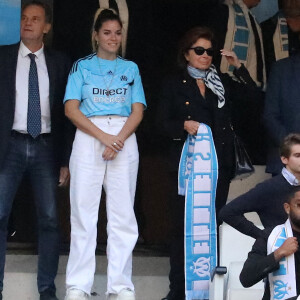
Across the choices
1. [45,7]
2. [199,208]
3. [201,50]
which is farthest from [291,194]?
[45,7]

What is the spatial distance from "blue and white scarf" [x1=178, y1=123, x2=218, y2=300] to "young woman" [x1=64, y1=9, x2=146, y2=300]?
1.19 feet

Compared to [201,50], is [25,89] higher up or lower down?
lower down

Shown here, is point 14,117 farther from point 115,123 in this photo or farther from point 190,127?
point 190,127

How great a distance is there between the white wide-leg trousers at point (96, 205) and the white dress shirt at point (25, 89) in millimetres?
298

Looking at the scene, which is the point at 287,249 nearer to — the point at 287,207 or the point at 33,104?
the point at 287,207

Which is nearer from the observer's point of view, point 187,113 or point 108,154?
point 108,154

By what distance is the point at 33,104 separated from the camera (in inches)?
304

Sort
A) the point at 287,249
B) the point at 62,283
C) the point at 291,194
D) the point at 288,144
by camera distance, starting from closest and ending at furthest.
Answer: the point at 287,249 → the point at 291,194 → the point at 288,144 → the point at 62,283

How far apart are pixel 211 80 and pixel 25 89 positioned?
48.4 inches

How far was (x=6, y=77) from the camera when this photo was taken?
7.73 metres

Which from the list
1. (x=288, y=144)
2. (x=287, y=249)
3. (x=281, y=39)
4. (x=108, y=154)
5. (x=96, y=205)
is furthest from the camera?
(x=281, y=39)

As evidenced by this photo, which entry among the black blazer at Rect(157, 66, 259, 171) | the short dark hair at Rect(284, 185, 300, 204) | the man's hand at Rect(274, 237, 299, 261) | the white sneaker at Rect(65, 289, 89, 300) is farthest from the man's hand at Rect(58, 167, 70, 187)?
the man's hand at Rect(274, 237, 299, 261)

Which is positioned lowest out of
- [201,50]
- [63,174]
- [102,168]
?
[63,174]

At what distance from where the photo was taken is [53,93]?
7770 millimetres
